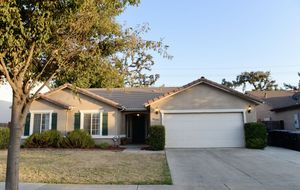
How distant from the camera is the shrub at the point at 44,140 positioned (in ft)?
69.3

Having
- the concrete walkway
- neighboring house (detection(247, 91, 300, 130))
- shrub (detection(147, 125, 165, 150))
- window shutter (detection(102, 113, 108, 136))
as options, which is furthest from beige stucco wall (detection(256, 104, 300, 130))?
window shutter (detection(102, 113, 108, 136))

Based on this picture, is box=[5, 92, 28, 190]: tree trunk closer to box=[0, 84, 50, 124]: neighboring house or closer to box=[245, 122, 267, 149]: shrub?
box=[245, 122, 267, 149]: shrub

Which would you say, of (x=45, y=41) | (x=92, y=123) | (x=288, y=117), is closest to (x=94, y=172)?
(x=45, y=41)

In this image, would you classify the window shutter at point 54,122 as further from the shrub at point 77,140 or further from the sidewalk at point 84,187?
the sidewalk at point 84,187

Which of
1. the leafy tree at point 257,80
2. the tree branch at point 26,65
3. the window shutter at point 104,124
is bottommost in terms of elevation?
the window shutter at point 104,124

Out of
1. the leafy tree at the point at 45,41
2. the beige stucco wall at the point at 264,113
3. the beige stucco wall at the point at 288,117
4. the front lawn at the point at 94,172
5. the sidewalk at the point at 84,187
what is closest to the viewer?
the leafy tree at the point at 45,41

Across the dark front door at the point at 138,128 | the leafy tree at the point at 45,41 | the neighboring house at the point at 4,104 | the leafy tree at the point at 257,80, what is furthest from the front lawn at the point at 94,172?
the leafy tree at the point at 257,80

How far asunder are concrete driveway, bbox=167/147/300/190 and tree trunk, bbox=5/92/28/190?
14.2ft

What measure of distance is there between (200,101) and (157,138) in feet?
13.0

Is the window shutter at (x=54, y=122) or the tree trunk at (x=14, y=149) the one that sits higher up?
the window shutter at (x=54, y=122)

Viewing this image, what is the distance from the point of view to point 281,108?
1089 inches

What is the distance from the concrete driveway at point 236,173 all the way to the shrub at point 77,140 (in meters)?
8.27

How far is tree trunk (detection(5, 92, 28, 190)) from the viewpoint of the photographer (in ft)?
21.7

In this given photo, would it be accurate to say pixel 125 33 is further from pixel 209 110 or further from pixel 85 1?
pixel 209 110
